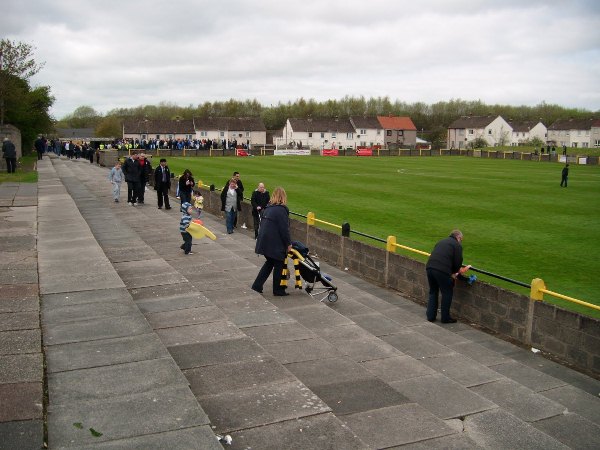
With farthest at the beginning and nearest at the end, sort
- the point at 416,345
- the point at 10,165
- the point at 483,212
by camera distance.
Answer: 1. the point at 10,165
2. the point at 483,212
3. the point at 416,345

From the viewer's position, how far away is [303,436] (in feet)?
15.0

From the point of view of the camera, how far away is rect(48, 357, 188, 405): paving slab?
4.98 meters

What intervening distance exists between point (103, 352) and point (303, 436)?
2481 mm

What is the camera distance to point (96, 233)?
1427 centimetres

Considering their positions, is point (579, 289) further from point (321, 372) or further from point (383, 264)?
point (321, 372)

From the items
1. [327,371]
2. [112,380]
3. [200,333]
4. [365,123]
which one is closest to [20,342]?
[112,380]

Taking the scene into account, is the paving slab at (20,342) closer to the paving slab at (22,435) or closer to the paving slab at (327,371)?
the paving slab at (22,435)

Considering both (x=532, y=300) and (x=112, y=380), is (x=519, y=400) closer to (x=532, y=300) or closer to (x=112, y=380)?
(x=532, y=300)

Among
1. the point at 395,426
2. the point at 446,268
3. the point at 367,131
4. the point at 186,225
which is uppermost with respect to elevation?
the point at 367,131

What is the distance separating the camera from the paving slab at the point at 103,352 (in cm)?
564

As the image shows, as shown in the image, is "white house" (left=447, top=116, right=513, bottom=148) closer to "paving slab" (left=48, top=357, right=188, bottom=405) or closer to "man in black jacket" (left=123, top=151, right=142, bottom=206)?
"man in black jacket" (left=123, top=151, right=142, bottom=206)

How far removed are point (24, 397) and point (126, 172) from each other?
1658 centimetres

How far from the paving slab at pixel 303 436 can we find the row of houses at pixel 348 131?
10176 centimetres

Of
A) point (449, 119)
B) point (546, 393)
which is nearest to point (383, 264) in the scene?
point (546, 393)
